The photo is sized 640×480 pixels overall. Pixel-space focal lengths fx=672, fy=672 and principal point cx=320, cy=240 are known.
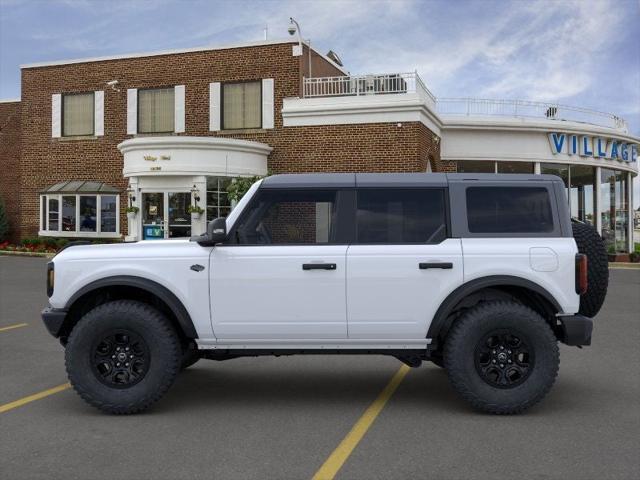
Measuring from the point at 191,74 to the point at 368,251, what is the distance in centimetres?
2266

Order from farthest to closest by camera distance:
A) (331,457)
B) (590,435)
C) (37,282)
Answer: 1. (37,282)
2. (590,435)
3. (331,457)

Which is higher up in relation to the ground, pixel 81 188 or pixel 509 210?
pixel 81 188

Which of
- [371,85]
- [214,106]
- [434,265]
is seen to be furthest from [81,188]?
[434,265]

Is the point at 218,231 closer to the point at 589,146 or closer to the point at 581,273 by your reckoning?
the point at 581,273

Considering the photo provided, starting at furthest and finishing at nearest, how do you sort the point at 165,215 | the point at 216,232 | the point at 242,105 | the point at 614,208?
the point at 614,208 < the point at 242,105 < the point at 165,215 < the point at 216,232

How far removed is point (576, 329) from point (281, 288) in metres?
2.44

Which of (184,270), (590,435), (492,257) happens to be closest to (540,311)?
(492,257)

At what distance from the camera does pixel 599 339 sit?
359 inches

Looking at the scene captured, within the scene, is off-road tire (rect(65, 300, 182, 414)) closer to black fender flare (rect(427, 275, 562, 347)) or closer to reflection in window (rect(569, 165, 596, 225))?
black fender flare (rect(427, 275, 562, 347))

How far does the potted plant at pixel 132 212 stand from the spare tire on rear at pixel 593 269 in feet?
67.5

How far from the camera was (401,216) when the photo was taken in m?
5.68

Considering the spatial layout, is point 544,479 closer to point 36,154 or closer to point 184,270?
point 184,270

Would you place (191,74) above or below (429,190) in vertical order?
above

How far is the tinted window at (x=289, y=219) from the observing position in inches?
222
